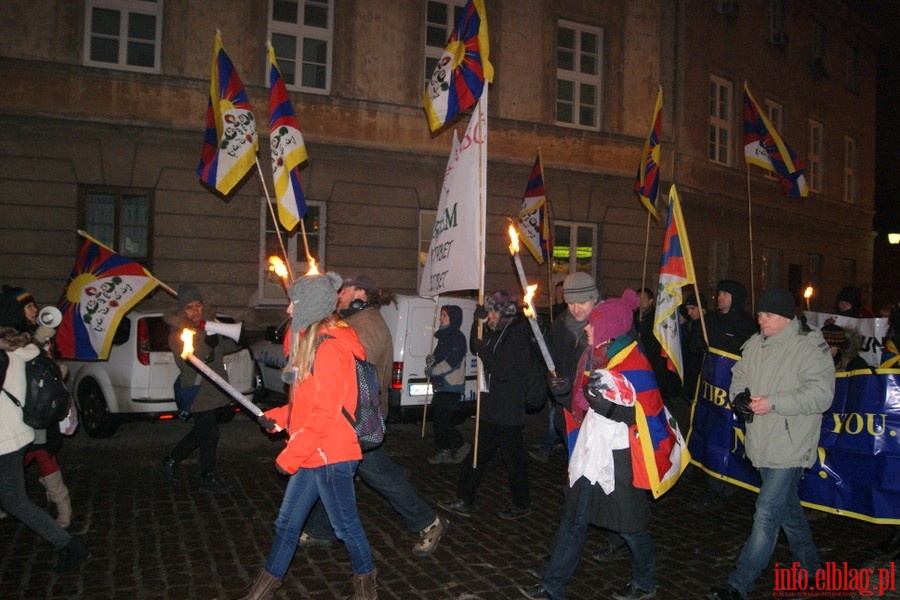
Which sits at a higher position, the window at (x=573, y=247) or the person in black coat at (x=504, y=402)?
the window at (x=573, y=247)

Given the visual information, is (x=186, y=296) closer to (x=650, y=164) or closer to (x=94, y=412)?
(x=94, y=412)

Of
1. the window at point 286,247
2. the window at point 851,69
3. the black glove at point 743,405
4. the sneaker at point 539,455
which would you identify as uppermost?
the window at point 851,69

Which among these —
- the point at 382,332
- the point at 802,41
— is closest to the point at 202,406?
the point at 382,332

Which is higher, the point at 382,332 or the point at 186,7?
the point at 186,7

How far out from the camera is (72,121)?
1255 cm

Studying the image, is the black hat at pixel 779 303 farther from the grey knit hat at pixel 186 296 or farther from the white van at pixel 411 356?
the white van at pixel 411 356

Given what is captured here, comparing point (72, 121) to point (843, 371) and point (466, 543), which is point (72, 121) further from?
point (843, 371)

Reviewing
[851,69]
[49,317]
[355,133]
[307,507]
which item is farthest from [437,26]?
[851,69]

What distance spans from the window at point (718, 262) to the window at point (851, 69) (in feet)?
33.8

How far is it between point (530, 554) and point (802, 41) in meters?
22.6

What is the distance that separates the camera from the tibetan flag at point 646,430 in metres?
3.86

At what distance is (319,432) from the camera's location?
3.63 meters

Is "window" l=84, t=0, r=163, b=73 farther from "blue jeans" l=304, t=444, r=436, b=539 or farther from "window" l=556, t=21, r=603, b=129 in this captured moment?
"blue jeans" l=304, t=444, r=436, b=539

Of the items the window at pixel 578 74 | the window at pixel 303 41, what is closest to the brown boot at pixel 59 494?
the window at pixel 303 41
